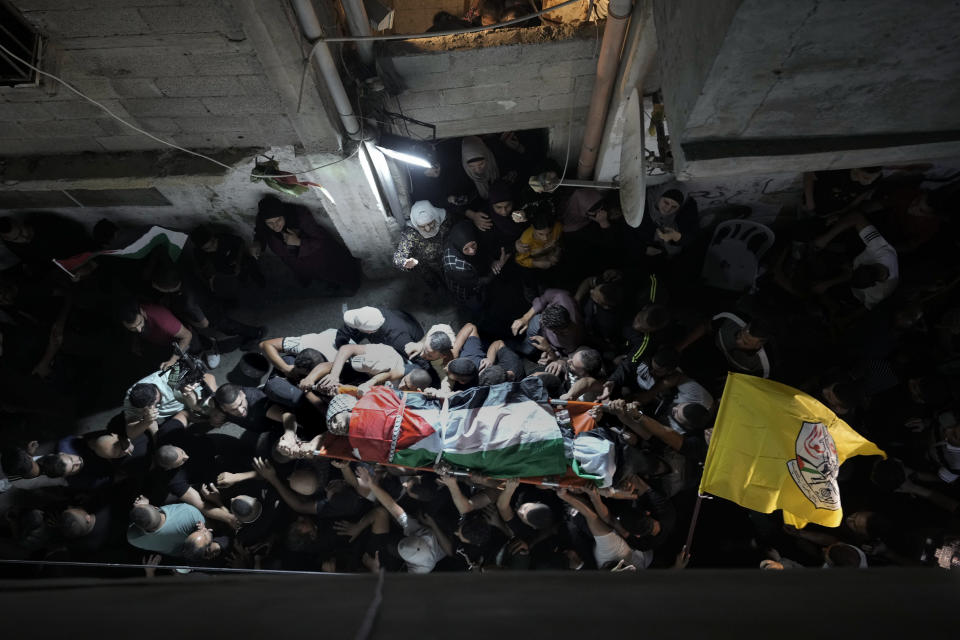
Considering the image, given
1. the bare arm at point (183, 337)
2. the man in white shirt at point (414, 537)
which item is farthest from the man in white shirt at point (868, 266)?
the bare arm at point (183, 337)

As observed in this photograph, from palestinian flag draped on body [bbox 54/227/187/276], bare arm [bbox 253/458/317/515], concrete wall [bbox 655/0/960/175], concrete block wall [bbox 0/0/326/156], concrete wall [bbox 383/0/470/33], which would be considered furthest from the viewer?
concrete wall [bbox 383/0/470/33]

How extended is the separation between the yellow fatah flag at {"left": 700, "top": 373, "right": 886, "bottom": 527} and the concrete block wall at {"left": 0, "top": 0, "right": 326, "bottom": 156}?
176 inches

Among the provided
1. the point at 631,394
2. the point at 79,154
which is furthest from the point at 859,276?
the point at 79,154

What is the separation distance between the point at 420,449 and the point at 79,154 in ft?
15.9

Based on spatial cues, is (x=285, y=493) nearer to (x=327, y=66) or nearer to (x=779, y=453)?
(x=327, y=66)

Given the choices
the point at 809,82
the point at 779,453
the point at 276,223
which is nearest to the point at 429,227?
the point at 276,223

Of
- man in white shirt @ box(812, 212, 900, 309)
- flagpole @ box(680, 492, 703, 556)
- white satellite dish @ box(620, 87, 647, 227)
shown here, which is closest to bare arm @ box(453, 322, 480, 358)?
white satellite dish @ box(620, 87, 647, 227)

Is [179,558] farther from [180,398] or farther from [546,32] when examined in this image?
[546,32]

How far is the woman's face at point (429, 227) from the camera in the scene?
229 inches

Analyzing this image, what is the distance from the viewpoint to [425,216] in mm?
5777

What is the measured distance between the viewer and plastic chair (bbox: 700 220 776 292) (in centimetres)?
564

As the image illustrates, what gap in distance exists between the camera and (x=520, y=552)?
4.72 m

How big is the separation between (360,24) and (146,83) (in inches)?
78.9

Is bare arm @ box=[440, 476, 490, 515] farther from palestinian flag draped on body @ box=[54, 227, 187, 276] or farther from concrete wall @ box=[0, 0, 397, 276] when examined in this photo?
palestinian flag draped on body @ box=[54, 227, 187, 276]
